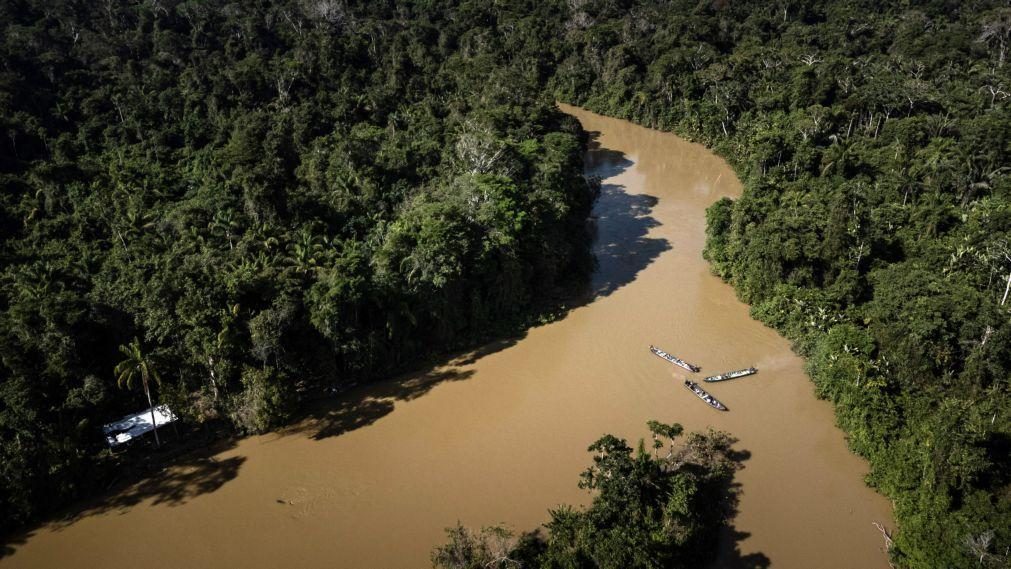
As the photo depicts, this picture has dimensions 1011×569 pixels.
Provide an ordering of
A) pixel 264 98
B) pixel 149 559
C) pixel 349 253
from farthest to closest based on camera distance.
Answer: pixel 264 98
pixel 349 253
pixel 149 559

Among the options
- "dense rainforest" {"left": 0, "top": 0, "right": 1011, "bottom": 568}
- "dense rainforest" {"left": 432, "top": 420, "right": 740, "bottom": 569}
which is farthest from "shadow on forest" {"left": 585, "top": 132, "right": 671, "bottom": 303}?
"dense rainforest" {"left": 432, "top": 420, "right": 740, "bottom": 569}

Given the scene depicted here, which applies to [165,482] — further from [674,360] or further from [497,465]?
[674,360]

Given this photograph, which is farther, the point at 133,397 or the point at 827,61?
the point at 827,61

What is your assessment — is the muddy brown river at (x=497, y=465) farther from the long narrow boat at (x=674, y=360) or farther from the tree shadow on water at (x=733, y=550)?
the long narrow boat at (x=674, y=360)

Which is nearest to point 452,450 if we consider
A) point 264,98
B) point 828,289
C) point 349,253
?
point 349,253

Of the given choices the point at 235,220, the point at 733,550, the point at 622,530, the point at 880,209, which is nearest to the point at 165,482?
the point at 235,220

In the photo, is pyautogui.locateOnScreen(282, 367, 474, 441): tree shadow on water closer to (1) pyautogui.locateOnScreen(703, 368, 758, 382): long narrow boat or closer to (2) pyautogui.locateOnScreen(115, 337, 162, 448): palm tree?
(2) pyautogui.locateOnScreen(115, 337, 162, 448): palm tree

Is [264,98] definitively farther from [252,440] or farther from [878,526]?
[878,526]
